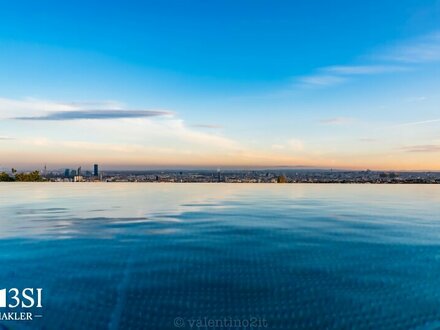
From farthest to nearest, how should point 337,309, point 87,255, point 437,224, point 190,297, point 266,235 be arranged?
point 437,224
point 266,235
point 87,255
point 190,297
point 337,309

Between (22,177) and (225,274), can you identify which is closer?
(225,274)

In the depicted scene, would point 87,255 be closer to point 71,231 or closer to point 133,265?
point 133,265

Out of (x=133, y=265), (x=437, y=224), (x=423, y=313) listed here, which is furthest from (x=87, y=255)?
(x=437, y=224)

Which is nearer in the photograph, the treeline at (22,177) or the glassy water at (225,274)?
the glassy water at (225,274)

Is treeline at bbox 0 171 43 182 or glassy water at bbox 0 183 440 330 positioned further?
treeline at bbox 0 171 43 182
